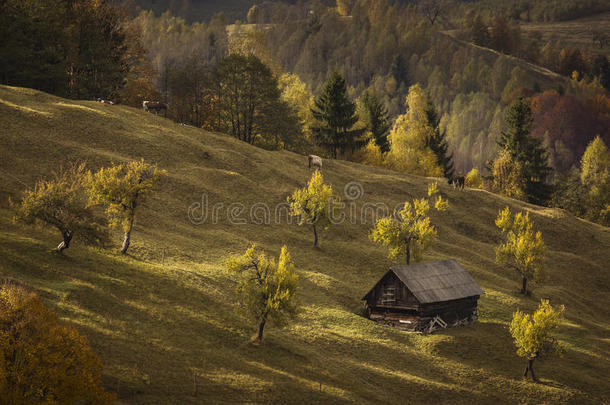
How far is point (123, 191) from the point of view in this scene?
45.2 meters

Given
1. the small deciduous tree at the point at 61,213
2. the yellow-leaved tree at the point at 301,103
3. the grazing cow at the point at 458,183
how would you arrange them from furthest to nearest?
the yellow-leaved tree at the point at 301,103, the grazing cow at the point at 458,183, the small deciduous tree at the point at 61,213

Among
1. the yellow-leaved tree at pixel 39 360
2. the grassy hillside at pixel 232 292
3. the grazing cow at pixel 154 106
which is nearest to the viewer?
the yellow-leaved tree at pixel 39 360

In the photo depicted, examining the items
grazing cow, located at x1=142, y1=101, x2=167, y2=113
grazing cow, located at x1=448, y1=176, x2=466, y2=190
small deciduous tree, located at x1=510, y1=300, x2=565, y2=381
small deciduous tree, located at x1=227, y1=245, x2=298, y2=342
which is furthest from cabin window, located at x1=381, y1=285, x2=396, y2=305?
grazing cow, located at x1=142, y1=101, x2=167, y2=113

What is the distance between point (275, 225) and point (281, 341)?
22723 mm

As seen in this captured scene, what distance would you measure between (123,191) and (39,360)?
2239cm

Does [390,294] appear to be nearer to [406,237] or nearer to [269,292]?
[406,237]

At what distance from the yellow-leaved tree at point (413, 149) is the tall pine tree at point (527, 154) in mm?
12579

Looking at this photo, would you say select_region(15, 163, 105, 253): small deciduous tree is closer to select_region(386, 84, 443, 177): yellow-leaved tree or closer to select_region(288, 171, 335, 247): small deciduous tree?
select_region(288, 171, 335, 247): small deciduous tree

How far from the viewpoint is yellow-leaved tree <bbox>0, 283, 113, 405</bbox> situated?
2367 centimetres

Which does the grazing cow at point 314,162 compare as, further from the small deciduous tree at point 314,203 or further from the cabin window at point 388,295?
the cabin window at point 388,295

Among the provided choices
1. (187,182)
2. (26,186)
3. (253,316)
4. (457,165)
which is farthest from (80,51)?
(457,165)

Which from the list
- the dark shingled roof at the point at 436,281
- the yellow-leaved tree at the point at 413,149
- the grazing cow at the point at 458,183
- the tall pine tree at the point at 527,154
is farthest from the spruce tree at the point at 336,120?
the dark shingled roof at the point at 436,281

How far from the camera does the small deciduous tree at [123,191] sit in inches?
1759

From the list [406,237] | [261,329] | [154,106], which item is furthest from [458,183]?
[261,329]
